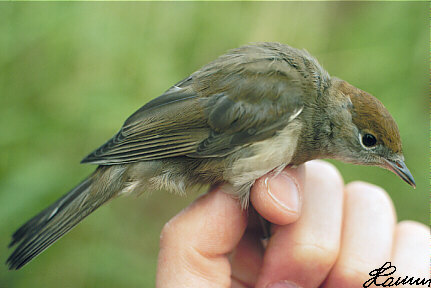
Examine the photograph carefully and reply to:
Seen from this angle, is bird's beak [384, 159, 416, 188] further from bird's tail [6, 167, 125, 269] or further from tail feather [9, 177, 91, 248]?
tail feather [9, 177, 91, 248]

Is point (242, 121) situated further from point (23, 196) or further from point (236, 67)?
point (23, 196)

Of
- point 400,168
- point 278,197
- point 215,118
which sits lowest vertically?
point 278,197

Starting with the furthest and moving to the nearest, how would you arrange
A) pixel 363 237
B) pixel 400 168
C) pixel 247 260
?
pixel 247 260
pixel 400 168
pixel 363 237

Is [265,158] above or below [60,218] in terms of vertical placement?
above

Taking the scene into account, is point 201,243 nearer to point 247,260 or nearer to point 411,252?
point 247,260

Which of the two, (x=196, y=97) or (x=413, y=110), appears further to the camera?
(x=413, y=110)

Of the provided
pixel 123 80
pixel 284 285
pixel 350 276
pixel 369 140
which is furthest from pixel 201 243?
pixel 123 80

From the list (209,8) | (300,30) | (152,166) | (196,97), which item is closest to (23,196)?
(152,166)
